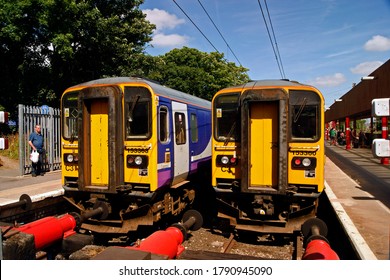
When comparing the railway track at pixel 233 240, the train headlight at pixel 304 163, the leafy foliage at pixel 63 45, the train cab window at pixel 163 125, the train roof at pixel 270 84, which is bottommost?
the railway track at pixel 233 240

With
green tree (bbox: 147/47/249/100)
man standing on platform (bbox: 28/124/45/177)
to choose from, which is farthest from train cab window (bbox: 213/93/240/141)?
green tree (bbox: 147/47/249/100)

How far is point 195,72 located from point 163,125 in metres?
25.9

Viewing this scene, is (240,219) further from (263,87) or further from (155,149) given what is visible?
(263,87)

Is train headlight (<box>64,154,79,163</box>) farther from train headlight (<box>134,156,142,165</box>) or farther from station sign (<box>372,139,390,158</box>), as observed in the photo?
station sign (<box>372,139,390,158</box>)

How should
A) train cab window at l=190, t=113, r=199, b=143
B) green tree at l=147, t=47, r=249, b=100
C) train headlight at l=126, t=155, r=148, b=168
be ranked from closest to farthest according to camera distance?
train headlight at l=126, t=155, r=148, b=168 < train cab window at l=190, t=113, r=199, b=143 < green tree at l=147, t=47, r=249, b=100

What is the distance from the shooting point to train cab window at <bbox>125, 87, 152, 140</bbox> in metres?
6.67

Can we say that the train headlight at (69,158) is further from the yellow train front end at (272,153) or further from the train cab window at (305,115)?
the train cab window at (305,115)

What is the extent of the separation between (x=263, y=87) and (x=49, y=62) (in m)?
16.3

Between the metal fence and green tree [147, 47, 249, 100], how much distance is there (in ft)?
61.1

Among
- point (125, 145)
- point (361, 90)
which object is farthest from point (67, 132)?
point (361, 90)

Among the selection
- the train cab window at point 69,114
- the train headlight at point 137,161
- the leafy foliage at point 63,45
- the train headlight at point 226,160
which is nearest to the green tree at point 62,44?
the leafy foliage at point 63,45

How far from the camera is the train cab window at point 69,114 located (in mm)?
7209

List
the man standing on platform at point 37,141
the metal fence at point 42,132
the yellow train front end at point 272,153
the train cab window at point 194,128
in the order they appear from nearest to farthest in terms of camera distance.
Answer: the yellow train front end at point 272,153 < the train cab window at point 194,128 < the man standing on platform at point 37,141 < the metal fence at point 42,132

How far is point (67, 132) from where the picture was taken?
730 cm
